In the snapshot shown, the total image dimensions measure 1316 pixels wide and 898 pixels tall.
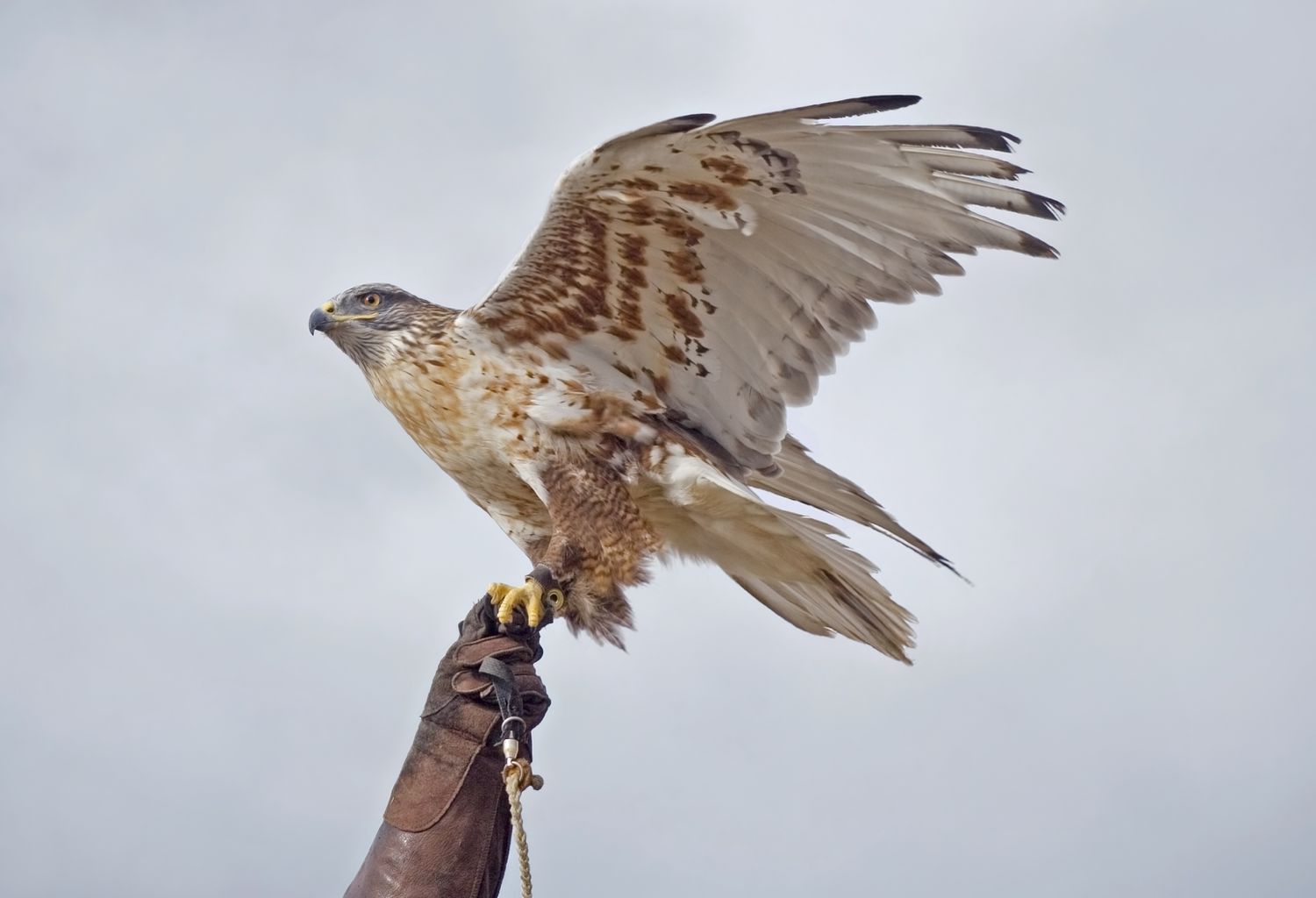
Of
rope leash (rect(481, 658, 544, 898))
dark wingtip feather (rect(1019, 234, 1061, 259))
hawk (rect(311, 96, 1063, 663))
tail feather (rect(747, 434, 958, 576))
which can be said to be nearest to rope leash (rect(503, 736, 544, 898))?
rope leash (rect(481, 658, 544, 898))

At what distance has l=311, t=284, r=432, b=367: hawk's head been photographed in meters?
4.67

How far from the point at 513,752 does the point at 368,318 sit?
5.85 ft

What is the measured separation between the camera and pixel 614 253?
14.3 ft

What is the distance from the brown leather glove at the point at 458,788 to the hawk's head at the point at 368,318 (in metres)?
1.09

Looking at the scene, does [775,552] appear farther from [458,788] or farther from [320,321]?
[320,321]

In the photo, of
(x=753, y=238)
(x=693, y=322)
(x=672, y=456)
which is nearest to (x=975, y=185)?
(x=753, y=238)

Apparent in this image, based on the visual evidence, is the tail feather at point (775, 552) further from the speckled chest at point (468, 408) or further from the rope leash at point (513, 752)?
the rope leash at point (513, 752)

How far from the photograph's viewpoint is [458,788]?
389 centimetres

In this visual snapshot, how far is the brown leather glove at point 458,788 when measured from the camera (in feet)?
12.5

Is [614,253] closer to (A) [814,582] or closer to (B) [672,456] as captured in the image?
(B) [672,456]

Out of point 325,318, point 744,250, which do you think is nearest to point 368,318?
point 325,318

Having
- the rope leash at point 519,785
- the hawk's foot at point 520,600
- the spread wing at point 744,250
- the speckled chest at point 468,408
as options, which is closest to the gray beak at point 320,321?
the speckled chest at point 468,408

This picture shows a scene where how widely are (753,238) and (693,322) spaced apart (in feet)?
1.15

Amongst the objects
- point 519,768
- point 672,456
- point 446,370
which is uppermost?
point 446,370
